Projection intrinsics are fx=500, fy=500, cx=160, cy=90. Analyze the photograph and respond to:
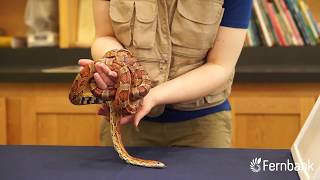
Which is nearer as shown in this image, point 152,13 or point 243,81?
point 152,13

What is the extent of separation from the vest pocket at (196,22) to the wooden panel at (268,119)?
0.91 meters

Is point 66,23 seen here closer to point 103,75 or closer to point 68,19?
point 68,19

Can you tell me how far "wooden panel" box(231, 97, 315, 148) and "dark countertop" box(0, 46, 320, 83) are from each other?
0.10 metres

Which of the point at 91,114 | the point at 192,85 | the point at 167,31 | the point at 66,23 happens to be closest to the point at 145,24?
the point at 167,31

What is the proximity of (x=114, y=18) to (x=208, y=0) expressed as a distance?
0.84 feet

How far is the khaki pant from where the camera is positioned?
1.37m

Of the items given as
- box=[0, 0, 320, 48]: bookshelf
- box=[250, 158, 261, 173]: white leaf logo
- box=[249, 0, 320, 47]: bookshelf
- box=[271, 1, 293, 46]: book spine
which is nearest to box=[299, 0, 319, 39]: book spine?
box=[249, 0, 320, 47]: bookshelf

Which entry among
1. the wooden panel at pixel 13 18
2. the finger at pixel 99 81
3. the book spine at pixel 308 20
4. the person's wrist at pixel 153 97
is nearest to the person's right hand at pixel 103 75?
the finger at pixel 99 81

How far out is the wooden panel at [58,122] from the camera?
2.27 m

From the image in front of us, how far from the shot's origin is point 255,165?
108 cm

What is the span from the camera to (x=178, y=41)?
1325mm

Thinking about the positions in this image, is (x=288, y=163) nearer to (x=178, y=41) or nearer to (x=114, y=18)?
(x=178, y=41)

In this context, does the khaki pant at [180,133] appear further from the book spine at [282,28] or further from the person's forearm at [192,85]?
the book spine at [282,28]

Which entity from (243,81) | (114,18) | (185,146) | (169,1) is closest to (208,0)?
(169,1)
